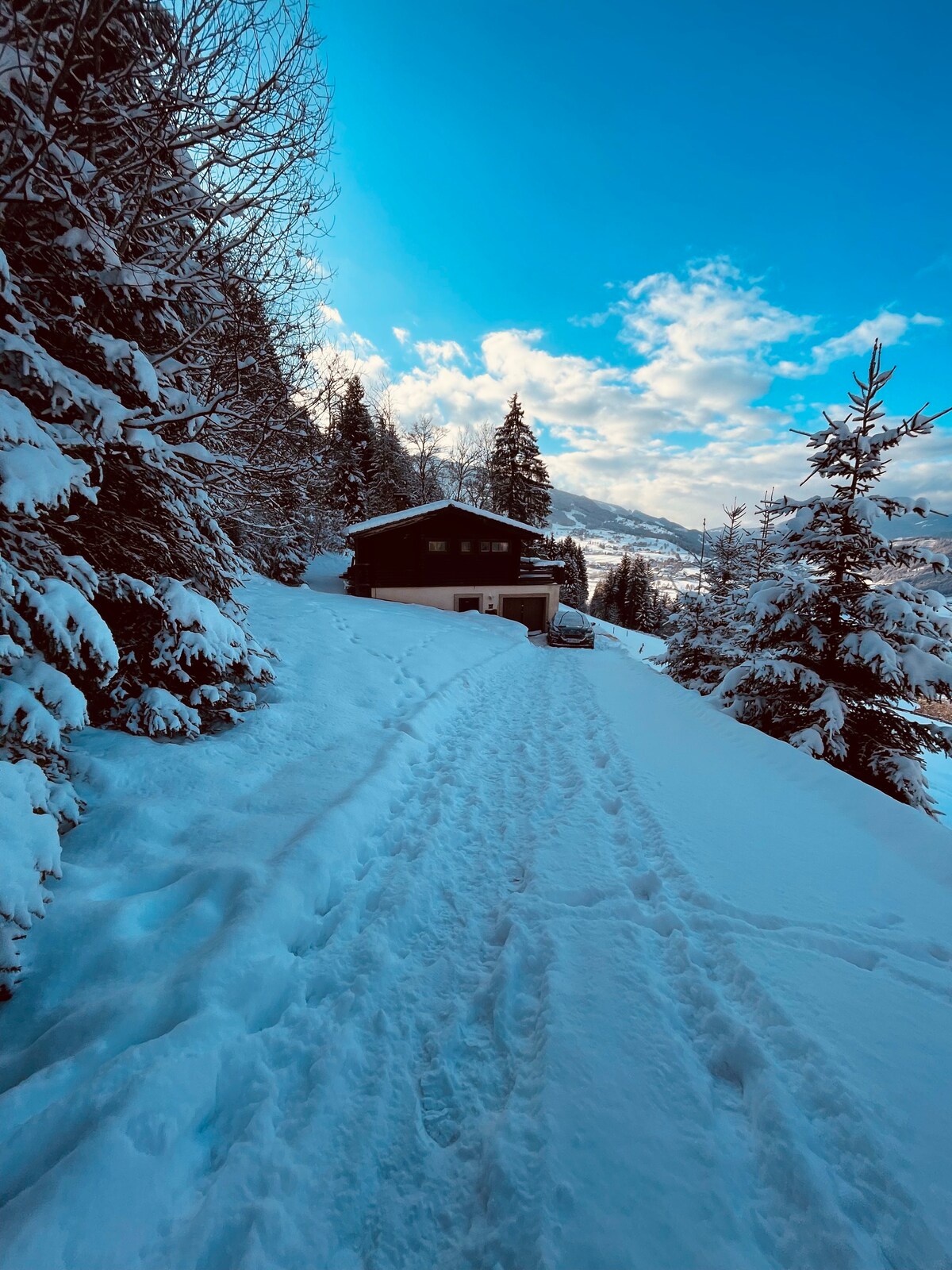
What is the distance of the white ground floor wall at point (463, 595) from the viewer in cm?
2309

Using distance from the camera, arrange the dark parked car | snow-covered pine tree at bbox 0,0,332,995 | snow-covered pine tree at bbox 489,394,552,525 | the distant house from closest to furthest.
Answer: snow-covered pine tree at bbox 0,0,332,995 < the dark parked car < the distant house < snow-covered pine tree at bbox 489,394,552,525

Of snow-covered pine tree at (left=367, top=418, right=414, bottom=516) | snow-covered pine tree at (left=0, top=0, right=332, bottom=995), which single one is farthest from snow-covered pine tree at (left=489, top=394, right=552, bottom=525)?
snow-covered pine tree at (left=0, top=0, right=332, bottom=995)

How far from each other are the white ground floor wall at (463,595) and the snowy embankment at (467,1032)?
18.0 metres

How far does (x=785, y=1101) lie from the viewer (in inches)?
90.4

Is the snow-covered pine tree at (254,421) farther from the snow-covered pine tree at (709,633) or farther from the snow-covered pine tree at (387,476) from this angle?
the snow-covered pine tree at (387,476)

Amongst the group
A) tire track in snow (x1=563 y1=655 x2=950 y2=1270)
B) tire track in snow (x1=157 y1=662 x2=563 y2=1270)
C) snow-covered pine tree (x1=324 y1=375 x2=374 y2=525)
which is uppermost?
snow-covered pine tree (x1=324 y1=375 x2=374 y2=525)

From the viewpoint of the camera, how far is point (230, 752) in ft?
16.8

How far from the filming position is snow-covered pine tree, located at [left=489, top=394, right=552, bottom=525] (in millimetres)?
31547

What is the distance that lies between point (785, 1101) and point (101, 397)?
627 centimetres

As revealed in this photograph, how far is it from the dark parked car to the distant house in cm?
503

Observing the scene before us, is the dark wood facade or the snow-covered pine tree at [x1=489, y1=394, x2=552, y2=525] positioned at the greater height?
the snow-covered pine tree at [x1=489, y1=394, x2=552, y2=525]

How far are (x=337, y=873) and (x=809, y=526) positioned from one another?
346 inches

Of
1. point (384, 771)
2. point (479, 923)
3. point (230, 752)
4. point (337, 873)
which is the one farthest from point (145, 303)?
point (479, 923)

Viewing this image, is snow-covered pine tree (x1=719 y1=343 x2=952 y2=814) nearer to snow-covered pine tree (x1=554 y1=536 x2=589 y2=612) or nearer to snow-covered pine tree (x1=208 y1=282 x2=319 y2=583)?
snow-covered pine tree (x1=208 y1=282 x2=319 y2=583)
